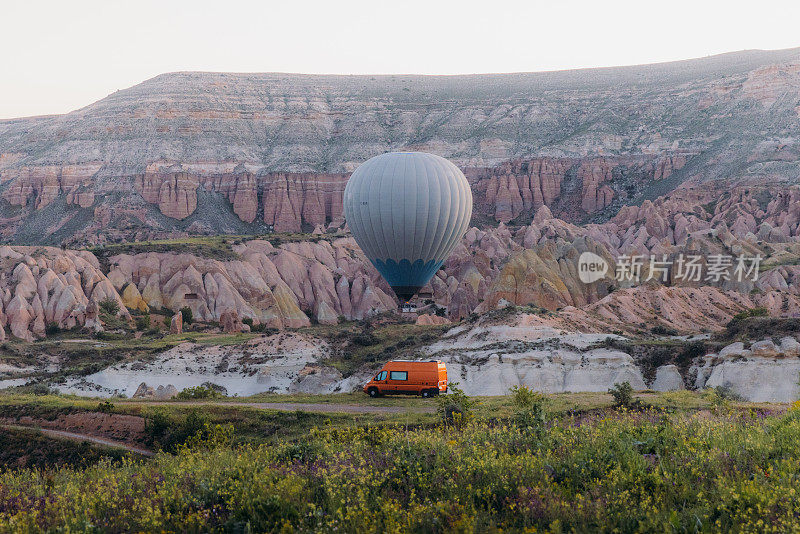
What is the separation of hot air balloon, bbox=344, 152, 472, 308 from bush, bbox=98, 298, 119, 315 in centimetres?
2429

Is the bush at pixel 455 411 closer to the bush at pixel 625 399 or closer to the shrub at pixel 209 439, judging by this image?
the bush at pixel 625 399

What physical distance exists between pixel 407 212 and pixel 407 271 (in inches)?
262

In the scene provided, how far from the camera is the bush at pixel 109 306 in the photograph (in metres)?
73.3

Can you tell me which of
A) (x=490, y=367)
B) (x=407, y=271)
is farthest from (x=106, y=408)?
(x=407, y=271)

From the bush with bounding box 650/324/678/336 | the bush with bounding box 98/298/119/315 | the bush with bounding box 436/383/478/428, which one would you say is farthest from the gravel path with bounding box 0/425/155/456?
the bush with bounding box 98/298/119/315

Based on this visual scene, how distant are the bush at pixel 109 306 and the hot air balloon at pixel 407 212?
24.3m

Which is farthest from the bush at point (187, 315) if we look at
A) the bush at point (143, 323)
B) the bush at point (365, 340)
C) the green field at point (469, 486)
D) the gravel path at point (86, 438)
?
the green field at point (469, 486)

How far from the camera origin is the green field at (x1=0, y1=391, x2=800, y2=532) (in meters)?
12.4

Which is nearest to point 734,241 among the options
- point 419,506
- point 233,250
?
point 233,250

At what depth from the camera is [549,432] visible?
1764 cm

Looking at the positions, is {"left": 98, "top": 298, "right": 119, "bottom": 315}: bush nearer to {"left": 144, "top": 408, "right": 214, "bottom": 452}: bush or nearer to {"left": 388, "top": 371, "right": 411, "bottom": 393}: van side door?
{"left": 388, "top": 371, "right": 411, "bottom": 393}: van side door

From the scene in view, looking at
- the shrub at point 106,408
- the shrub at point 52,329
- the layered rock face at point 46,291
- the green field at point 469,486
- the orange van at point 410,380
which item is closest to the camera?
the green field at point 469,486

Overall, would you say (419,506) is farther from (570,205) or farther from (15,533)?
(570,205)

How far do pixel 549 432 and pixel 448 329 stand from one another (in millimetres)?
40934
